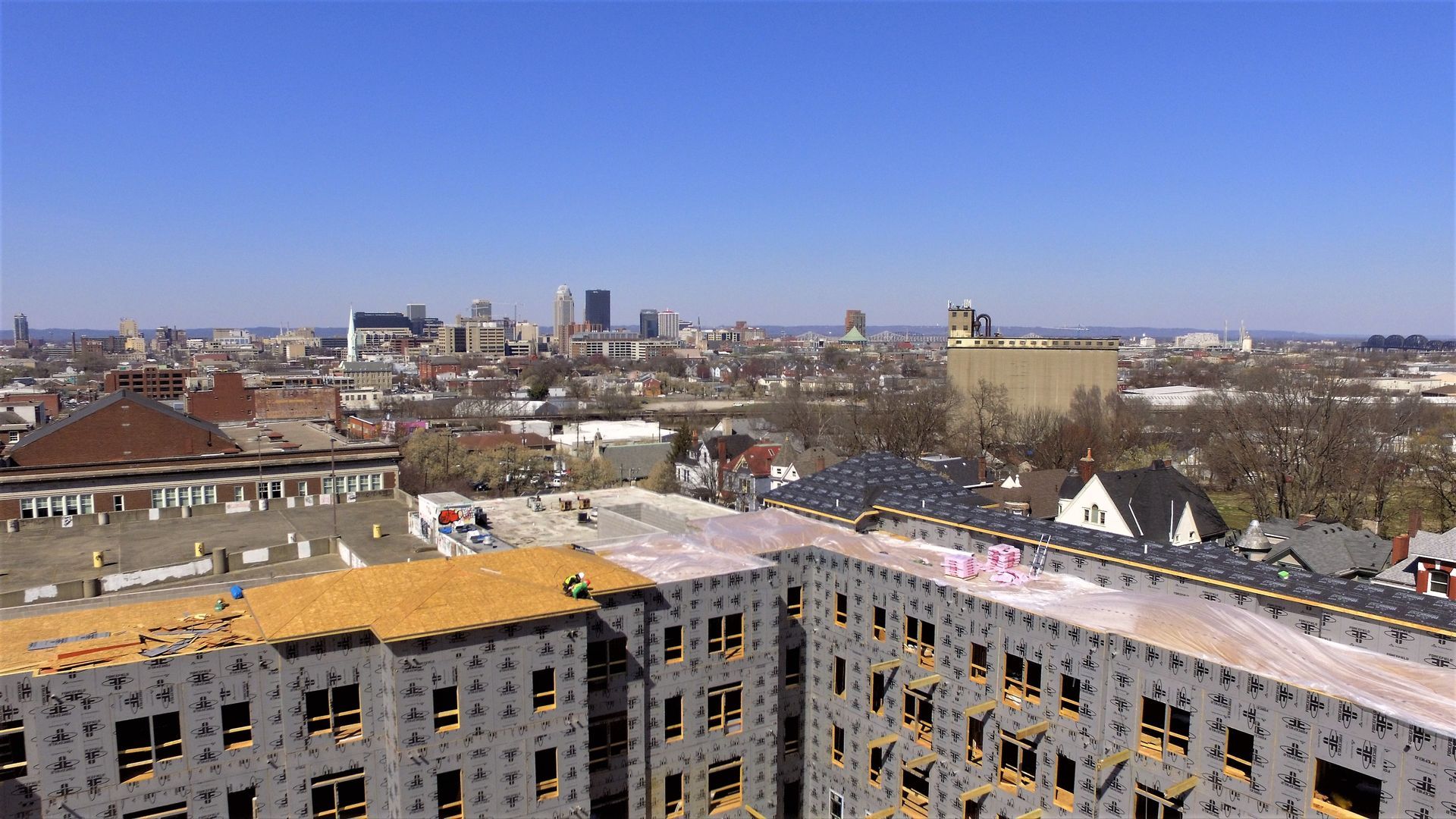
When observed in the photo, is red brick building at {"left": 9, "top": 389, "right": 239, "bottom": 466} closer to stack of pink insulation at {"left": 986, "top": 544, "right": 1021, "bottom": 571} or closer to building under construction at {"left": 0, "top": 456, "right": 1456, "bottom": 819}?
building under construction at {"left": 0, "top": 456, "right": 1456, "bottom": 819}

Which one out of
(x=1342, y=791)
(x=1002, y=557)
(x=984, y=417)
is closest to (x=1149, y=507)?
(x=1002, y=557)

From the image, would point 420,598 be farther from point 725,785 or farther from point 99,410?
point 99,410

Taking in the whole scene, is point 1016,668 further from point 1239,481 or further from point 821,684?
point 1239,481

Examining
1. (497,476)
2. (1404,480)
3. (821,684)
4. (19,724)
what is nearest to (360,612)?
(19,724)

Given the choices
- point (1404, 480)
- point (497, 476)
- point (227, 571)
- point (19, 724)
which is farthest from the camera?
point (497, 476)

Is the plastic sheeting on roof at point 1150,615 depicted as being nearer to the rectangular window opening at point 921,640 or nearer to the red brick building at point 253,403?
the rectangular window opening at point 921,640

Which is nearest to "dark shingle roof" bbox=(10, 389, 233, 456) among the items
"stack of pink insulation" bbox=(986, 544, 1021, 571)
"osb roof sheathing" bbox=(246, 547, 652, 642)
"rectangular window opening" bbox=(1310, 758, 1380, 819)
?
"osb roof sheathing" bbox=(246, 547, 652, 642)
